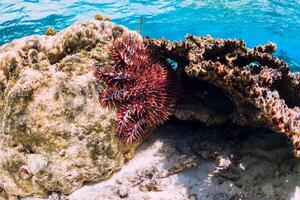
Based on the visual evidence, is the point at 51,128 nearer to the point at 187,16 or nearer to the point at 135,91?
the point at 135,91

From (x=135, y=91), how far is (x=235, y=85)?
1300 mm

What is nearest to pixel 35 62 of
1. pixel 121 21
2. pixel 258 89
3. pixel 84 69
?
pixel 84 69

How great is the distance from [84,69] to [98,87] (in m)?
0.35

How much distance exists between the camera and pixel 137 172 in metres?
5.09

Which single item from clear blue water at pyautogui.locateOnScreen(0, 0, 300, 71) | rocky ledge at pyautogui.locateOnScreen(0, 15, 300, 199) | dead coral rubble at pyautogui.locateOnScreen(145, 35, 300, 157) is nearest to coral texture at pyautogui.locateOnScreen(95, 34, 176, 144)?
rocky ledge at pyautogui.locateOnScreen(0, 15, 300, 199)

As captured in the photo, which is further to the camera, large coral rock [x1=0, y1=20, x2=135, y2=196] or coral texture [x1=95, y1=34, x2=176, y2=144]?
coral texture [x1=95, y1=34, x2=176, y2=144]

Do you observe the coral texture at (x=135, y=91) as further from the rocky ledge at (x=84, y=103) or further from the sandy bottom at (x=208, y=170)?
the sandy bottom at (x=208, y=170)

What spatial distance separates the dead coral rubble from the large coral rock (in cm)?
120

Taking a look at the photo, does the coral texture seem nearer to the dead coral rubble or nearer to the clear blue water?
the dead coral rubble

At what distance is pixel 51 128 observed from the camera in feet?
15.4

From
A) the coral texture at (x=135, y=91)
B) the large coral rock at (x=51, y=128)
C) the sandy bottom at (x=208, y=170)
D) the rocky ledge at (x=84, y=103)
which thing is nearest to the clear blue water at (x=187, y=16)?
the rocky ledge at (x=84, y=103)

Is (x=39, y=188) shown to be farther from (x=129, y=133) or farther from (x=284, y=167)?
(x=284, y=167)

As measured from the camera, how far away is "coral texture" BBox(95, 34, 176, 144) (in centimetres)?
490

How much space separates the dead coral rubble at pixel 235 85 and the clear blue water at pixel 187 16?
9923 millimetres
